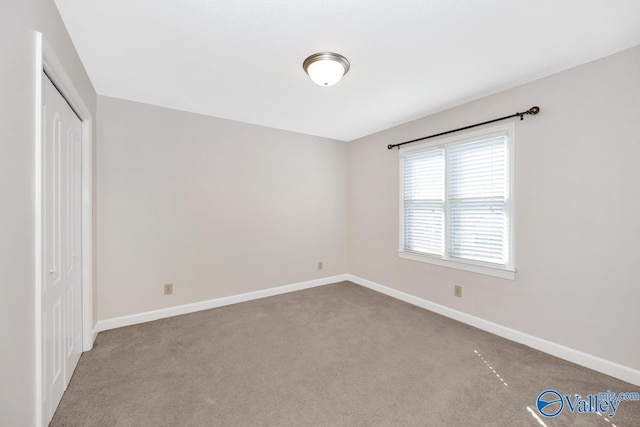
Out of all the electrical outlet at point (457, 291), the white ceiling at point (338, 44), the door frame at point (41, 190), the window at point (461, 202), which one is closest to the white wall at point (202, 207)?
the door frame at point (41, 190)

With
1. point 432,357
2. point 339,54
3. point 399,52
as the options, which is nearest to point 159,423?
point 432,357

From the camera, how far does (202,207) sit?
3.46 m

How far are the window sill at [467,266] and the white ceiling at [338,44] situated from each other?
5.43 ft

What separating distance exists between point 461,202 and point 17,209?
350 cm

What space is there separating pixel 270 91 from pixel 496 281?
3.04m

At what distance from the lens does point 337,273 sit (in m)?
4.76

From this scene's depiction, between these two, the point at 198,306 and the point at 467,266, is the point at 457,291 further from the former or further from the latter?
the point at 198,306

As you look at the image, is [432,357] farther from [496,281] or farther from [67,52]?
[67,52]

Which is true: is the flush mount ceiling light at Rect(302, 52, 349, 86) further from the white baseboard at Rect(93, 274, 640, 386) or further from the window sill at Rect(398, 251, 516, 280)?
the white baseboard at Rect(93, 274, 640, 386)

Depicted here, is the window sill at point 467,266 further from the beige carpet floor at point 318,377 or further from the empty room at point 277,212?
the beige carpet floor at point 318,377

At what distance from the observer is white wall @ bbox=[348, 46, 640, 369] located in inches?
80.7

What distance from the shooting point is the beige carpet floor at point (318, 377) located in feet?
5.64

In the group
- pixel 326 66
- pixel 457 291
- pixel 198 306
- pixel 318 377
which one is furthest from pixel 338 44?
pixel 198 306

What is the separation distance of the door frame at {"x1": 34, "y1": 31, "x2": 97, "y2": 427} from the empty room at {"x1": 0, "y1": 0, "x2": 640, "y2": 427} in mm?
16
